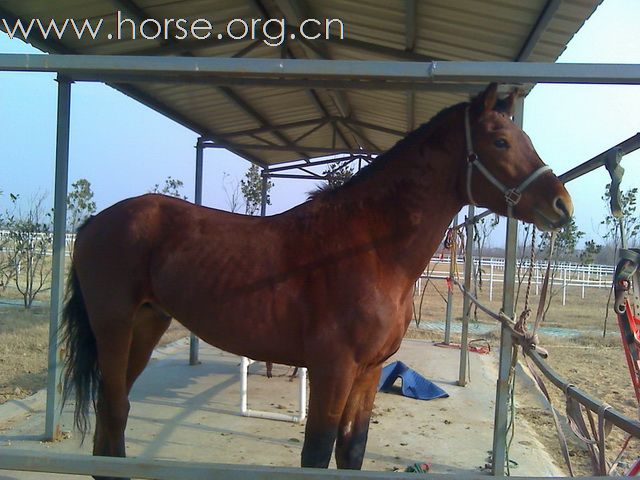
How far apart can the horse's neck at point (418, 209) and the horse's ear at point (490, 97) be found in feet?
0.87

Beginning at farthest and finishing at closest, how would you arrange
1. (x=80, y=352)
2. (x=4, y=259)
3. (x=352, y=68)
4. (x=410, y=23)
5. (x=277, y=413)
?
1. (x=4, y=259)
2. (x=277, y=413)
3. (x=410, y=23)
4. (x=80, y=352)
5. (x=352, y=68)

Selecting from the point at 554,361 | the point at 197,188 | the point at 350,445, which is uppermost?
the point at 197,188

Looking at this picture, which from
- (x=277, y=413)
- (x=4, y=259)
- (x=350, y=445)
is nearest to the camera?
(x=350, y=445)

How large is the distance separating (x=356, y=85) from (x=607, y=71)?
2155 mm

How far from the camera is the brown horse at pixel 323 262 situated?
7.09 feet

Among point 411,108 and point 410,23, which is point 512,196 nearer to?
point 410,23

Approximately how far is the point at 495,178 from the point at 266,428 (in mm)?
2895

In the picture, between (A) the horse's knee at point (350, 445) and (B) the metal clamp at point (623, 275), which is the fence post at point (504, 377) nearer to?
(A) the horse's knee at point (350, 445)

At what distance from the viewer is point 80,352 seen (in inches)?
114

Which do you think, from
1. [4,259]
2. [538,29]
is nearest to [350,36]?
[538,29]

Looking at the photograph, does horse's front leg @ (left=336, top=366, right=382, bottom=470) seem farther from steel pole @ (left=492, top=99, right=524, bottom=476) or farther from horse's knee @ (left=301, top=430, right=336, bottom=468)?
steel pole @ (left=492, top=99, right=524, bottom=476)

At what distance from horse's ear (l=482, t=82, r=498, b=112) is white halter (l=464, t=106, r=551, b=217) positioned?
0.09 m

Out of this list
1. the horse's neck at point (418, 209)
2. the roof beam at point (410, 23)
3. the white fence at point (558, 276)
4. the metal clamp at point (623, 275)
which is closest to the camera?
the metal clamp at point (623, 275)

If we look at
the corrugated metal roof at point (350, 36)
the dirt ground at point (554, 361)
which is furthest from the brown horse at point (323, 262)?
the dirt ground at point (554, 361)
